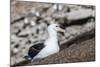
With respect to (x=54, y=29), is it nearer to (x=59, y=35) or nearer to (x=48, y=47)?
(x=59, y=35)

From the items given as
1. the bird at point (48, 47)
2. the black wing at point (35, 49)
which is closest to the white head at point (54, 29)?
the bird at point (48, 47)

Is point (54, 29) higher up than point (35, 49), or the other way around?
point (54, 29)

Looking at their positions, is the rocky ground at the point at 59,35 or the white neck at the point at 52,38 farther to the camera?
the white neck at the point at 52,38

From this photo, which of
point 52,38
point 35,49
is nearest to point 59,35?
point 52,38

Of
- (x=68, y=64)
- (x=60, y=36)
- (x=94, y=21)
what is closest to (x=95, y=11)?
(x=94, y=21)

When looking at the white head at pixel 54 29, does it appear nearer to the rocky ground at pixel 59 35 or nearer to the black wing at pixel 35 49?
the rocky ground at pixel 59 35
